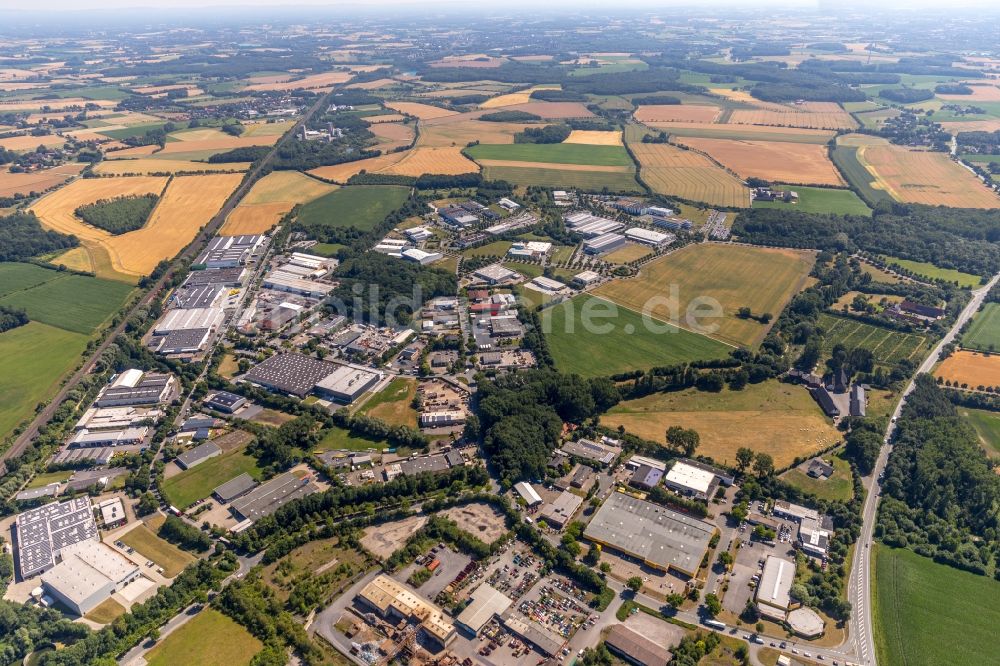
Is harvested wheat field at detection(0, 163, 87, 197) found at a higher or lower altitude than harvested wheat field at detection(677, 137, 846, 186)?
lower

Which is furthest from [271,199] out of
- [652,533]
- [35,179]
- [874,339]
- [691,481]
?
[874,339]

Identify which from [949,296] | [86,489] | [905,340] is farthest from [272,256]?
[949,296]

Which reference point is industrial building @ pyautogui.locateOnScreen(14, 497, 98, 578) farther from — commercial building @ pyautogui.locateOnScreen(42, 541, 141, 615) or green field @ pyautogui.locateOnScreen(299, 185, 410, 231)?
green field @ pyautogui.locateOnScreen(299, 185, 410, 231)

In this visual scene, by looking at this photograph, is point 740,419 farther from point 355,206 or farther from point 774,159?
point 774,159

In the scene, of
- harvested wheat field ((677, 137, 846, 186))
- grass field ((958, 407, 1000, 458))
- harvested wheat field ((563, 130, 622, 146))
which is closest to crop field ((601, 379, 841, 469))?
grass field ((958, 407, 1000, 458))

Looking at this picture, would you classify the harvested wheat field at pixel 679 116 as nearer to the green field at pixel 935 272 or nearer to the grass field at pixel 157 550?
the green field at pixel 935 272

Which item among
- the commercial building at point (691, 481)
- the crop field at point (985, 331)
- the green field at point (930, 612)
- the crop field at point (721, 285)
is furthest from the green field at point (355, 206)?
the green field at point (930, 612)
